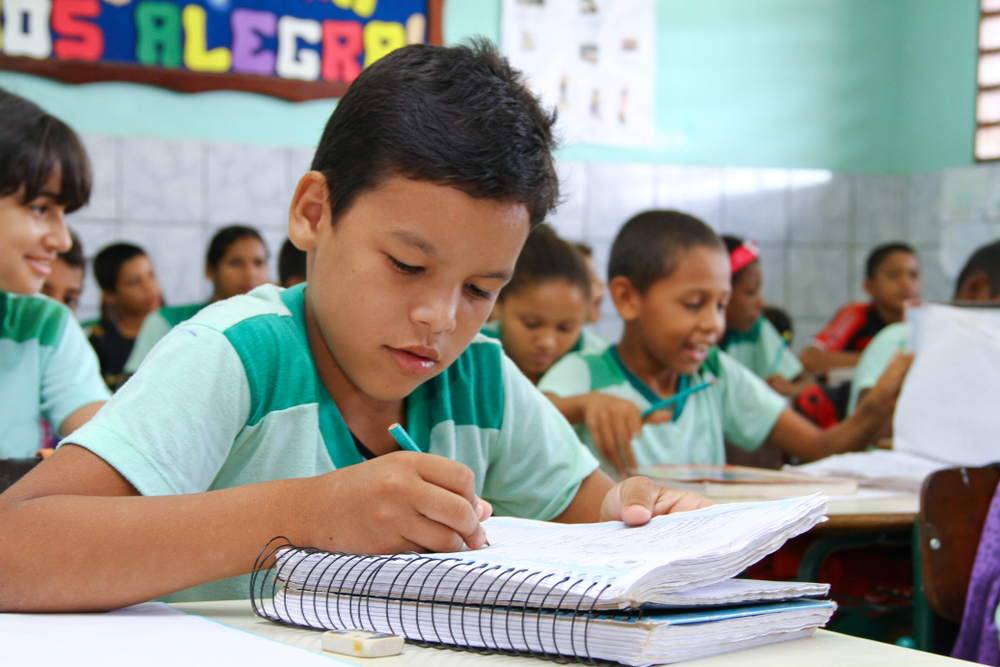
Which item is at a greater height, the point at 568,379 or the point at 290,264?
the point at 290,264

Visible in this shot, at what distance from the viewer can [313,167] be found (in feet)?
3.07

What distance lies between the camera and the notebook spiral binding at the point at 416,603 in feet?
1.74

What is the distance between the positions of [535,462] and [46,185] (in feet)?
3.59

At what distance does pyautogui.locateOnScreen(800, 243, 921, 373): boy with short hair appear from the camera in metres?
4.25

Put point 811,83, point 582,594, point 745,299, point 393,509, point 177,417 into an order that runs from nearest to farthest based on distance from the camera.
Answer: point 582,594, point 393,509, point 177,417, point 745,299, point 811,83

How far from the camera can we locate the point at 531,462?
105 cm

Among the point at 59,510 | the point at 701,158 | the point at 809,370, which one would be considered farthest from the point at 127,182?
the point at 59,510

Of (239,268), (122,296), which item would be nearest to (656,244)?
(239,268)

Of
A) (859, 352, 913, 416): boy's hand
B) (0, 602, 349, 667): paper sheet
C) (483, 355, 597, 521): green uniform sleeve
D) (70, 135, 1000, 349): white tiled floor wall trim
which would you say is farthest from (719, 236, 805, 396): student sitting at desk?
(0, 602, 349, 667): paper sheet

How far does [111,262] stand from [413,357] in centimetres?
298

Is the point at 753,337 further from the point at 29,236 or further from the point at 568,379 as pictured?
the point at 29,236

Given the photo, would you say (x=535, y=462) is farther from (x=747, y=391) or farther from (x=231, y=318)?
(x=747, y=391)

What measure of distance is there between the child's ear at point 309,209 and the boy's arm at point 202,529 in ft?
1.02

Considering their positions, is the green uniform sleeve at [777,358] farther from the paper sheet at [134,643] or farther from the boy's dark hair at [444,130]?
the paper sheet at [134,643]
